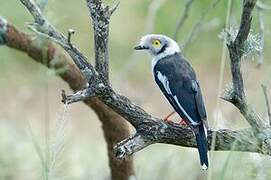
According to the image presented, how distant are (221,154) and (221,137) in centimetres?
234

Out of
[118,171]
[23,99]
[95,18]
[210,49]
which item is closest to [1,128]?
[23,99]

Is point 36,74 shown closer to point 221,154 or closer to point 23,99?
point 23,99

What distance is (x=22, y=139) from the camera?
6.37m

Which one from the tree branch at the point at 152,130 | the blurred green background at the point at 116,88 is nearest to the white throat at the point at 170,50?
the blurred green background at the point at 116,88

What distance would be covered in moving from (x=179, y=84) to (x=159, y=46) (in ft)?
1.36

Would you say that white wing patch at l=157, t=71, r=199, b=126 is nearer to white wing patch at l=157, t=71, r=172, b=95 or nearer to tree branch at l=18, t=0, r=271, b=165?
white wing patch at l=157, t=71, r=172, b=95

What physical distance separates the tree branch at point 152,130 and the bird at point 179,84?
0.07m

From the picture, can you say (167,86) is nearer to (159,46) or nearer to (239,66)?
(159,46)

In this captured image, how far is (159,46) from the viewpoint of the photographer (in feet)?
14.4

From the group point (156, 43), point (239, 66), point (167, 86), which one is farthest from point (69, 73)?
point (239, 66)

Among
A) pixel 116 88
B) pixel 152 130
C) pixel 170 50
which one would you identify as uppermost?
pixel 170 50

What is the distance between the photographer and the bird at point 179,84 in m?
3.66

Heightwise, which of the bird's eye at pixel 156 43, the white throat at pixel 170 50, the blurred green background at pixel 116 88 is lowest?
the blurred green background at pixel 116 88

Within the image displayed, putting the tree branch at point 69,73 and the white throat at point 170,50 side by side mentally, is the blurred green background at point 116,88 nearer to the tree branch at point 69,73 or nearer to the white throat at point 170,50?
the tree branch at point 69,73
